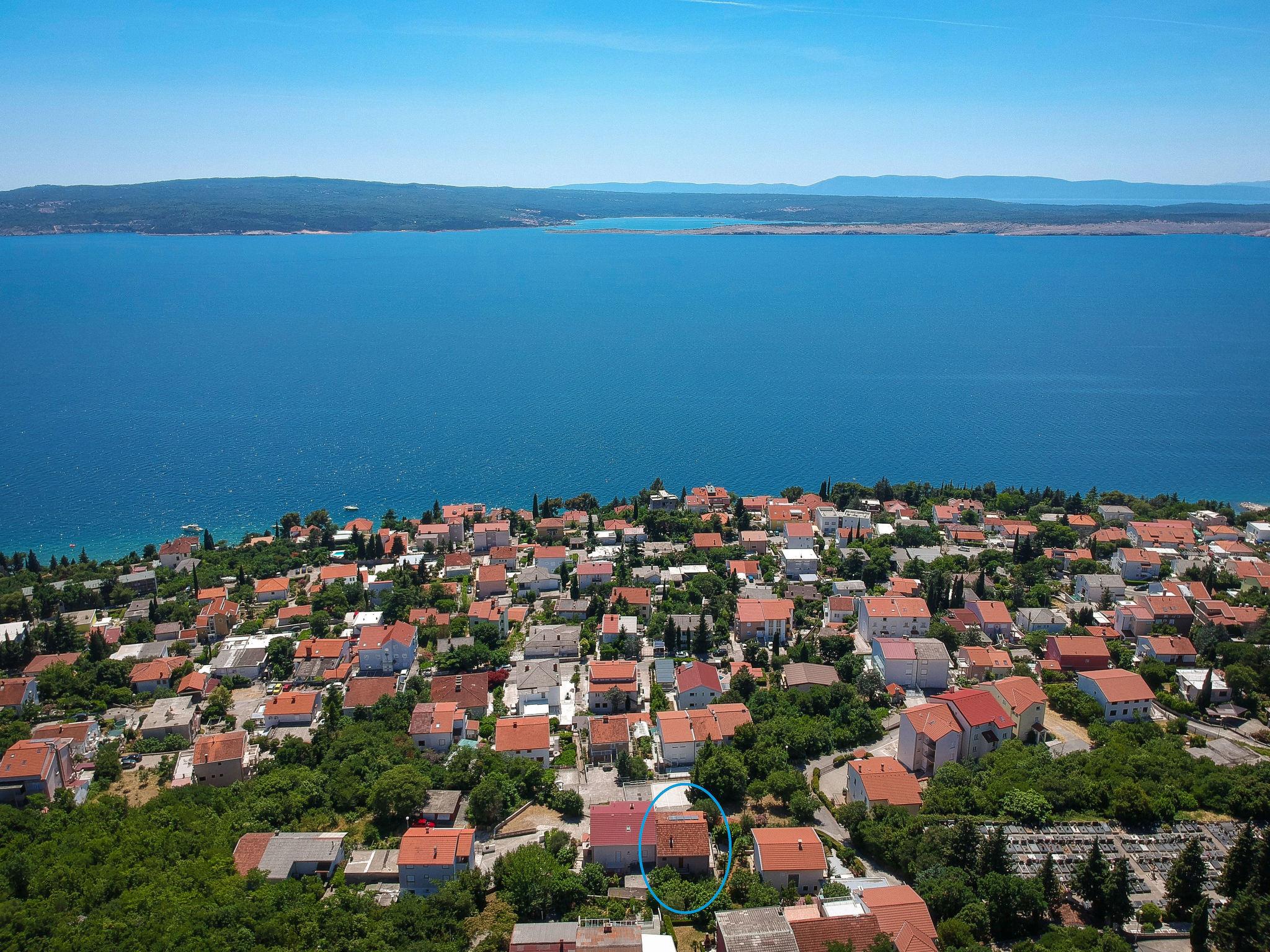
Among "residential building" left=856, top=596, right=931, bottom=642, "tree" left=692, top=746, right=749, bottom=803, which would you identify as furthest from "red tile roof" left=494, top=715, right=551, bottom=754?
"residential building" left=856, top=596, right=931, bottom=642

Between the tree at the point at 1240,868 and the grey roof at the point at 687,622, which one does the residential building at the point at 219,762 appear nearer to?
the grey roof at the point at 687,622

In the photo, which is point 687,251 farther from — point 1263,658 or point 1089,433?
point 1263,658

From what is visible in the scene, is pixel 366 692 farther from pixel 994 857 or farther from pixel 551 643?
pixel 994 857

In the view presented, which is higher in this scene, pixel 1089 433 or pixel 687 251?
pixel 687 251

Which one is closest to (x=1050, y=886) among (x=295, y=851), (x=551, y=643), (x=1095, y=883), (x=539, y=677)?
(x=1095, y=883)

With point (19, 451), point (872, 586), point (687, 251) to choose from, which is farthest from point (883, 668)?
point (687, 251)

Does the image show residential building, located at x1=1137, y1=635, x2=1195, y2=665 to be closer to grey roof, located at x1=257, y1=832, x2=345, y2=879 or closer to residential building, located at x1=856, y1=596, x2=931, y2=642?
residential building, located at x1=856, y1=596, x2=931, y2=642

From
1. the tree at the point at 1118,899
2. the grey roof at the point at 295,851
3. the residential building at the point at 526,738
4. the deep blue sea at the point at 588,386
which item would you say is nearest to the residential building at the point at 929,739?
the tree at the point at 1118,899
